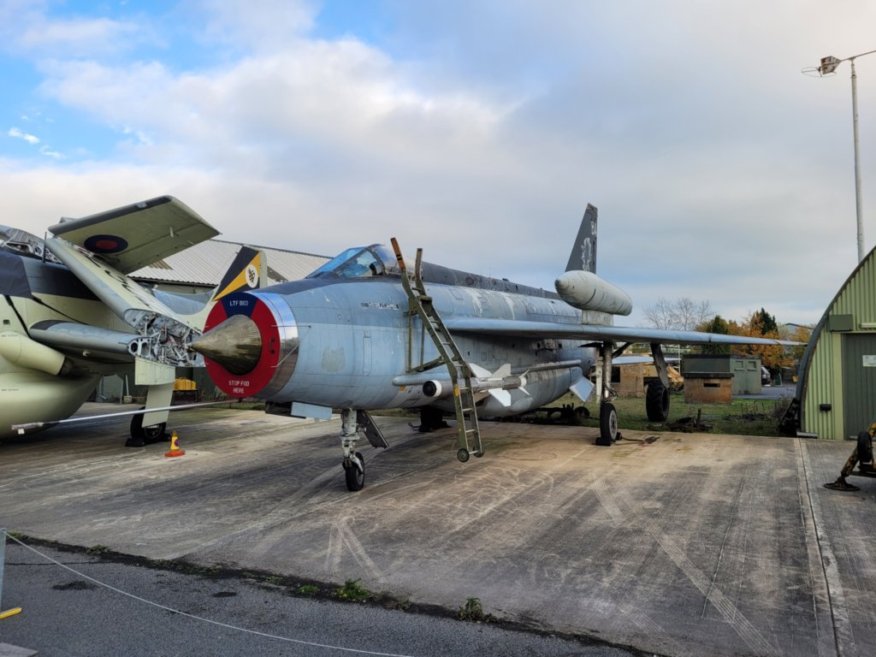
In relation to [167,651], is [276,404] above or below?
above

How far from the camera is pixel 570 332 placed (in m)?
9.68

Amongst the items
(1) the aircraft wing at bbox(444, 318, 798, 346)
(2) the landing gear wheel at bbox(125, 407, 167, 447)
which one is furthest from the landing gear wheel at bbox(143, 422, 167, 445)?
(1) the aircraft wing at bbox(444, 318, 798, 346)

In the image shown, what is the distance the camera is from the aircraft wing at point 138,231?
35.7ft

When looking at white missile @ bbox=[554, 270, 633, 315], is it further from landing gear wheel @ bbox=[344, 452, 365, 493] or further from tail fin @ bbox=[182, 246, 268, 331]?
tail fin @ bbox=[182, 246, 268, 331]

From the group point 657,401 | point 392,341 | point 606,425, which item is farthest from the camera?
point 657,401

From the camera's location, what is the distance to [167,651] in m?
3.54

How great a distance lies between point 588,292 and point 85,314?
10.6 meters

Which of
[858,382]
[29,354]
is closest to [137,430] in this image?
[29,354]

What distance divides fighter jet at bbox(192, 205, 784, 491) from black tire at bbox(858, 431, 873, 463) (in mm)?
3948

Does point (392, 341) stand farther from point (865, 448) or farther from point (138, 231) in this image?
point (138, 231)

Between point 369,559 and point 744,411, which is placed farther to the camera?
point 744,411

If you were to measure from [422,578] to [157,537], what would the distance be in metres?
3.05

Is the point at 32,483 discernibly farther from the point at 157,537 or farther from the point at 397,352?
the point at 397,352

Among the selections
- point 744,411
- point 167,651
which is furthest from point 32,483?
point 744,411
